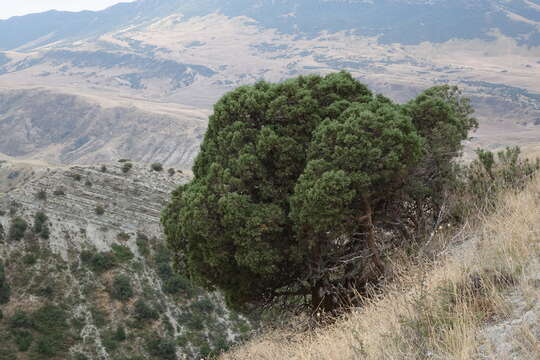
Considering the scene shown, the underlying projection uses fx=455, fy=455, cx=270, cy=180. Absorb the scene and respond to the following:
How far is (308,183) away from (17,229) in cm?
3373

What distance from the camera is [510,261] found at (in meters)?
5.61

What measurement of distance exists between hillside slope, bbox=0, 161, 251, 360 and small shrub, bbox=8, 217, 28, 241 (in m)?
0.08

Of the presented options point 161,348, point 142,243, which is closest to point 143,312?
point 161,348

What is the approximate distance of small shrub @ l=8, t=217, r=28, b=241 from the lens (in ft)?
120

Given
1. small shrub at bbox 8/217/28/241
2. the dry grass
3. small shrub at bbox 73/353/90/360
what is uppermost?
the dry grass

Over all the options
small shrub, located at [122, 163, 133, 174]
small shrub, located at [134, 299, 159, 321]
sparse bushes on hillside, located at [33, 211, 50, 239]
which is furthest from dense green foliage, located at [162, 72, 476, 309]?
small shrub, located at [122, 163, 133, 174]

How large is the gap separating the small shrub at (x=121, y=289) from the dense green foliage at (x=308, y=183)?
22.4 meters

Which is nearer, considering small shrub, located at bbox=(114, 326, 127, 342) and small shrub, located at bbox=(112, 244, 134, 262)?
small shrub, located at bbox=(114, 326, 127, 342)

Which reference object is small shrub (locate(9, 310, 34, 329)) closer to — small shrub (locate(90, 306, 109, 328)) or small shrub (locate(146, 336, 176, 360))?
small shrub (locate(90, 306, 109, 328))

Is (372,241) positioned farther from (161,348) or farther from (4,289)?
(4,289)

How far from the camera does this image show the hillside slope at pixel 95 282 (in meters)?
30.4

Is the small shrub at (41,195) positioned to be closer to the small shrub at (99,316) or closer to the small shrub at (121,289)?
the small shrub at (121,289)

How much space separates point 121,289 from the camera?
35125 mm

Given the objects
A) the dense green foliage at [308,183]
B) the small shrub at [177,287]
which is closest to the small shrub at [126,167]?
the small shrub at [177,287]
